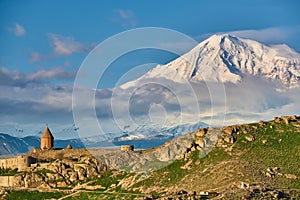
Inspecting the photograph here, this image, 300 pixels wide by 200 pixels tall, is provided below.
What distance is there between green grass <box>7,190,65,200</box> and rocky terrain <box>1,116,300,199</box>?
34.7 inches

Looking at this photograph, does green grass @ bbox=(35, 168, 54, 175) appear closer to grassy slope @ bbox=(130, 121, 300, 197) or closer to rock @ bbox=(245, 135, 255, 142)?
grassy slope @ bbox=(130, 121, 300, 197)

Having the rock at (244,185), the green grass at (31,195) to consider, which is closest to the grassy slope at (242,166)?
the rock at (244,185)

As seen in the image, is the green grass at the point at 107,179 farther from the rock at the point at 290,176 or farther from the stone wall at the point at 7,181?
the rock at the point at 290,176

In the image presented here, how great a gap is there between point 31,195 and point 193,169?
26.1 m

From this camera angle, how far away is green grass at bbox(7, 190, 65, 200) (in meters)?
123

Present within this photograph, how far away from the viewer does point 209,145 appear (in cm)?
12394

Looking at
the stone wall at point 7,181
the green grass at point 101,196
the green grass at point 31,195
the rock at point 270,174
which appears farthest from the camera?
the stone wall at point 7,181

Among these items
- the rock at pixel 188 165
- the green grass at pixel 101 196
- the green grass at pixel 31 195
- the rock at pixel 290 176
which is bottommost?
the green grass at pixel 101 196

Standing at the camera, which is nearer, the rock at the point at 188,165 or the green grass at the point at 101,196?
the green grass at the point at 101,196

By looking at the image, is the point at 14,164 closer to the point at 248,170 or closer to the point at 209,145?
the point at 209,145

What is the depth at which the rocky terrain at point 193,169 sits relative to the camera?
108 meters

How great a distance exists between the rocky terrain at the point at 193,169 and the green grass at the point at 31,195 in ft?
2.89

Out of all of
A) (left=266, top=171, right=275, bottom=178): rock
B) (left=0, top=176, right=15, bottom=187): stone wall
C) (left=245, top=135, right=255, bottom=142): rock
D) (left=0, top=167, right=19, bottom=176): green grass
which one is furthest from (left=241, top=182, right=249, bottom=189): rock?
(left=0, top=167, right=19, bottom=176): green grass

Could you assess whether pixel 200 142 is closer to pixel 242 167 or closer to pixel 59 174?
pixel 242 167
